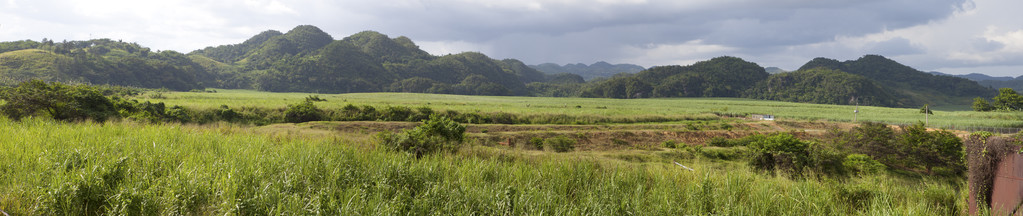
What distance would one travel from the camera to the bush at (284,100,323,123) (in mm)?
33531

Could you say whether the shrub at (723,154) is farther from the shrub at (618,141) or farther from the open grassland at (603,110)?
the open grassland at (603,110)

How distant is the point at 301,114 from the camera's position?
1337 inches

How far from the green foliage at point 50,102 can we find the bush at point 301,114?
14438 millimetres

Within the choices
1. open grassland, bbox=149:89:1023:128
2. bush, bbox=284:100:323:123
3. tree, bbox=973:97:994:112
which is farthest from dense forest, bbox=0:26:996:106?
bush, bbox=284:100:323:123

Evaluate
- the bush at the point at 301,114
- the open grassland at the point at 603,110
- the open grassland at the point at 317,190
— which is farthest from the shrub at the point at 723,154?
the bush at the point at 301,114

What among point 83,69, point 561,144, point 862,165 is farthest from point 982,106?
point 83,69

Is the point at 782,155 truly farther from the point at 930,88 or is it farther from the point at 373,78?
the point at 930,88

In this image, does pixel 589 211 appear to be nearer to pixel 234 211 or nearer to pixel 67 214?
pixel 234 211

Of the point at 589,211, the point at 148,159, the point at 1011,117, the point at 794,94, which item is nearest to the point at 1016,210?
the point at 589,211

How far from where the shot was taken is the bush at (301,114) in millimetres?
33531

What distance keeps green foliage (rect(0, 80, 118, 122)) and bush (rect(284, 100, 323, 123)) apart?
14.4m

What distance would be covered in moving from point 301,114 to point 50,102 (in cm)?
1815

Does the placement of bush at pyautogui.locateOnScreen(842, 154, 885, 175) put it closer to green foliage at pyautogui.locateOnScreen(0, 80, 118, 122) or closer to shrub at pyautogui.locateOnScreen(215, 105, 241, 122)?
green foliage at pyautogui.locateOnScreen(0, 80, 118, 122)

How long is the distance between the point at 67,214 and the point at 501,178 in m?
4.04
